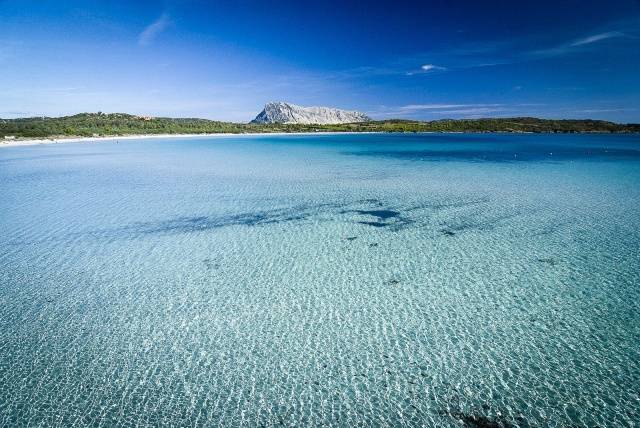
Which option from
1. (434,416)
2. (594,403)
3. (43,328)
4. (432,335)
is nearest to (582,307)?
(594,403)

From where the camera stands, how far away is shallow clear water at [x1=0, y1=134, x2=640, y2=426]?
18.2ft

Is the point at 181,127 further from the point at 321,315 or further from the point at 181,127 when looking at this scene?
the point at 321,315

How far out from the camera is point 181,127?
126 metres

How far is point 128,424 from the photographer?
5148 millimetres

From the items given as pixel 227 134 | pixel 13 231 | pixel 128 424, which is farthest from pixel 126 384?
pixel 227 134

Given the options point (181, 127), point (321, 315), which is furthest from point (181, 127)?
point (321, 315)

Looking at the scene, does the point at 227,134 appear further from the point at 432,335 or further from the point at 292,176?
the point at 432,335

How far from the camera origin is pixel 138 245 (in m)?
12.8

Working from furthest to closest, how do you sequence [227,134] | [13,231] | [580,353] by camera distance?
[227,134] < [13,231] < [580,353]

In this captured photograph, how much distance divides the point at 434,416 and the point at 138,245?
37.7 ft

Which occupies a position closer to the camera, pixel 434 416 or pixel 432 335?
pixel 434 416

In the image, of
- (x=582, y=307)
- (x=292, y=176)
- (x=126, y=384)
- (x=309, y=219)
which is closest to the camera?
(x=126, y=384)

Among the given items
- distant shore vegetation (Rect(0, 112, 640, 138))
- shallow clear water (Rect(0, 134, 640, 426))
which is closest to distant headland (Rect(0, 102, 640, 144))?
distant shore vegetation (Rect(0, 112, 640, 138))

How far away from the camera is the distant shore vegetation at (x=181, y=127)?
90.6 m
